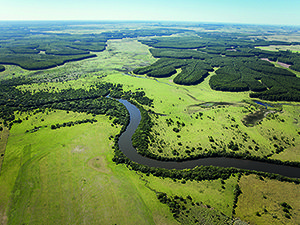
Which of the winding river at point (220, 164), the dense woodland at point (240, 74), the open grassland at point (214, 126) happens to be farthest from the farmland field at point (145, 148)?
the winding river at point (220, 164)

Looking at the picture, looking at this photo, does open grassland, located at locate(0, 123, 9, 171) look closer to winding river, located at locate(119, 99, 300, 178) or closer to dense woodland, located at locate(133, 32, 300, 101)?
winding river, located at locate(119, 99, 300, 178)

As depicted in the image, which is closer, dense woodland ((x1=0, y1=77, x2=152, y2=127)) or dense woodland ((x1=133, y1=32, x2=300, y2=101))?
dense woodland ((x1=0, y1=77, x2=152, y2=127))

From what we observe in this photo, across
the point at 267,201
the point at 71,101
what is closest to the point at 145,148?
the point at 267,201

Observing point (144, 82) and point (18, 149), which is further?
point (144, 82)

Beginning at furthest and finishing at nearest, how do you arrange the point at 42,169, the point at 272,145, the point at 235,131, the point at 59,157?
the point at 235,131, the point at 272,145, the point at 59,157, the point at 42,169

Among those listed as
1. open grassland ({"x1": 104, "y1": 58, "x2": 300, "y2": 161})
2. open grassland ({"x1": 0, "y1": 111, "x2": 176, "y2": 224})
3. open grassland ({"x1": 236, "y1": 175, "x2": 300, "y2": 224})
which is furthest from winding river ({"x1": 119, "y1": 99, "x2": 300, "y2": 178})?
open grassland ({"x1": 0, "y1": 111, "x2": 176, "y2": 224})

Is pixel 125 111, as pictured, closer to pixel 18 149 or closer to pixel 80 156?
pixel 80 156

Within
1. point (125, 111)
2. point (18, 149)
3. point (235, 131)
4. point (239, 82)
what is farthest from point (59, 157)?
point (239, 82)

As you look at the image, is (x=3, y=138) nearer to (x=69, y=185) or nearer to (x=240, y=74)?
(x=69, y=185)
